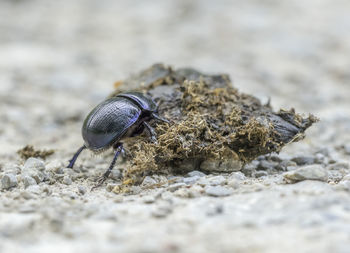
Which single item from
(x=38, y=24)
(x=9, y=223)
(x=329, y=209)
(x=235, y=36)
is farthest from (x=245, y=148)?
(x=38, y=24)

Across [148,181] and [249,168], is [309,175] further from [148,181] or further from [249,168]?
[148,181]

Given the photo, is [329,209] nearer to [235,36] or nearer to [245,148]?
[245,148]

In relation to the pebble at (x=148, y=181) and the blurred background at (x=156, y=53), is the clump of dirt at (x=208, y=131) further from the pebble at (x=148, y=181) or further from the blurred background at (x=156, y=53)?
the blurred background at (x=156, y=53)

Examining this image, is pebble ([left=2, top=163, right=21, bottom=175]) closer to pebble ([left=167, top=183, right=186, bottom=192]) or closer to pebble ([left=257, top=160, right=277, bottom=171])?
pebble ([left=167, top=183, right=186, bottom=192])

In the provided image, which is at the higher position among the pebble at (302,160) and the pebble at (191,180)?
the pebble at (302,160)

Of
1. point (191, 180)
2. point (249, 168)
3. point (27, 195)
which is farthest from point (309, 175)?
point (27, 195)

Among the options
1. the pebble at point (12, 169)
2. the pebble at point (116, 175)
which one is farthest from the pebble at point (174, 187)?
the pebble at point (12, 169)
